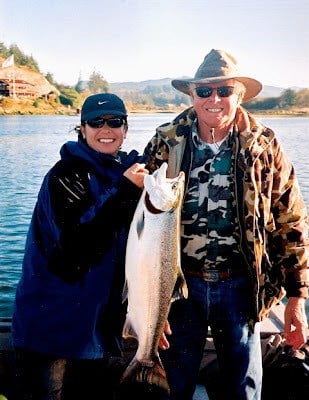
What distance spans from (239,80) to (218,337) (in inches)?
64.1

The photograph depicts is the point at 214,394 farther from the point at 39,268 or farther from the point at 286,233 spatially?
the point at 39,268

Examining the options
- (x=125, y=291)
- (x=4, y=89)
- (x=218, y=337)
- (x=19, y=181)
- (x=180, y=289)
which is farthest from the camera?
(x=4, y=89)

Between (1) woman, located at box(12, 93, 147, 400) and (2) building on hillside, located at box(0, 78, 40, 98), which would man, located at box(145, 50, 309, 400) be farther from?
(2) building on hillside, located at box(0, 78, 40, 98)

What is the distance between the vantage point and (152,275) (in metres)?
2.92

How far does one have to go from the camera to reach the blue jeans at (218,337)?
324cm

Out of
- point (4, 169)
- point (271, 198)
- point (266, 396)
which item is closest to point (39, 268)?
point (271, 198)

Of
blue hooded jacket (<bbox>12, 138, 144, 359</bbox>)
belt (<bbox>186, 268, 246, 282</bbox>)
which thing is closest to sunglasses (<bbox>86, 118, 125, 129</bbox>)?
blue hooded jacket (<bbox>12, 138, 144, 359</bbox>)

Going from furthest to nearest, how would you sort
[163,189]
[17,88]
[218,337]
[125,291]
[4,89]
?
[17,88], [4,89], [218,337], [125,291], [163,189]

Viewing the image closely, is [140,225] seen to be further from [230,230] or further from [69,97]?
[69,97]

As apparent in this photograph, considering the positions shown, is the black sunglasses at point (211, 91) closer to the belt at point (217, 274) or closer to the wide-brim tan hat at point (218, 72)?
the wide-brim tan hat at point (218, 72)

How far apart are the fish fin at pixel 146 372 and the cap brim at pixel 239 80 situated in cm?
167

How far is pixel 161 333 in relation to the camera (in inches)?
119

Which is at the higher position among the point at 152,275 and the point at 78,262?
the point at 78,262

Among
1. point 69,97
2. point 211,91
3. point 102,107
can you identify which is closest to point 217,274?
point 211,91
